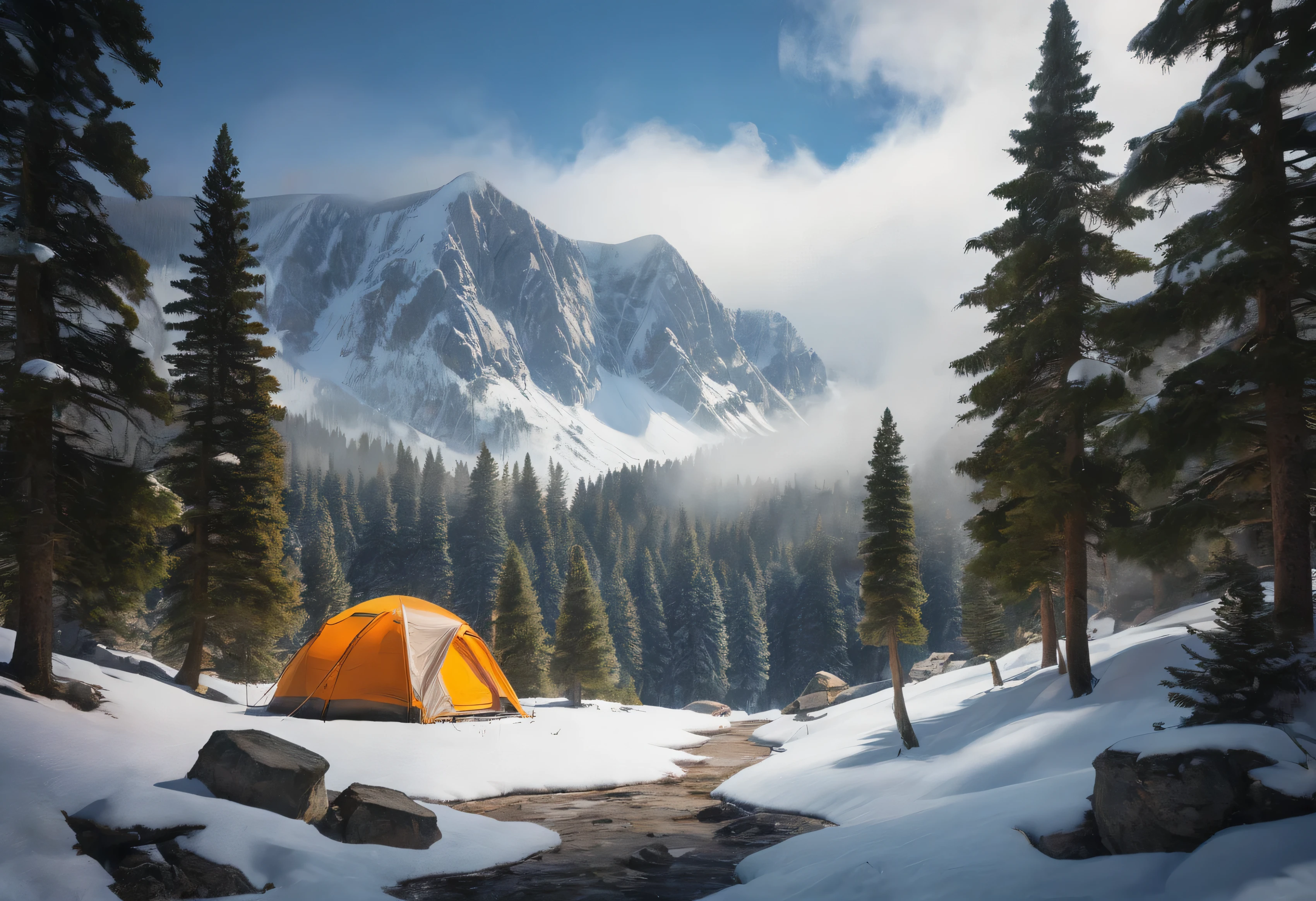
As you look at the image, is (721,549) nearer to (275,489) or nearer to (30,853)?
(275,489)

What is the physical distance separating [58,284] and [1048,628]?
2737cm

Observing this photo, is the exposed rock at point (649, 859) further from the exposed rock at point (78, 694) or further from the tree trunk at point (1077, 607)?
the tree trunk at point (1077, 607)

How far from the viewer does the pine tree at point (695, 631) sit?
7319 centimetres

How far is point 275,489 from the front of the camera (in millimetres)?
20344

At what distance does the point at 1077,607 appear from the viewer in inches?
602

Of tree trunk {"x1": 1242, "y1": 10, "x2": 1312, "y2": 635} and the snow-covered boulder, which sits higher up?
tree trunk {"x1": 1242, "y1": 10, "x2": 1312, "y2": 635}

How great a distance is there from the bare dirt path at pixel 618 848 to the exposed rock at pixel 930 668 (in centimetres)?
3509

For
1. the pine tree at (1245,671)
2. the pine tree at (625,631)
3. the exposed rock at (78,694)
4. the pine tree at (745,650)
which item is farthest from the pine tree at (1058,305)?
the pine tree at (745,650)

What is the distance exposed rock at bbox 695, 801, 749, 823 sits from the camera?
49.6 feet

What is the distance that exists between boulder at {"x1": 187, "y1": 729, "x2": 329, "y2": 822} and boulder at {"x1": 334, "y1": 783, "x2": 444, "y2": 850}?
45cm

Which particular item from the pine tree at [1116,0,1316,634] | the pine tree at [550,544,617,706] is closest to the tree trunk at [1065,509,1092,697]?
the pine tree at [1116,0,1316,634]

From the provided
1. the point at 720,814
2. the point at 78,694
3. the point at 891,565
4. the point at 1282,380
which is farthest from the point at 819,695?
the point at 78,694

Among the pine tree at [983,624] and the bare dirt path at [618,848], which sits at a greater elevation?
the pine tree at [983,624]

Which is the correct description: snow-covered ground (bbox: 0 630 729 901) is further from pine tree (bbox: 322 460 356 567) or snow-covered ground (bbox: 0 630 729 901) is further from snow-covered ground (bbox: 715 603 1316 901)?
pine tree (bbox: 322 460 356 567)
